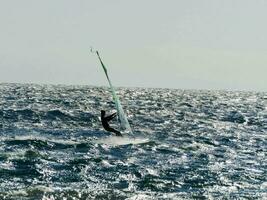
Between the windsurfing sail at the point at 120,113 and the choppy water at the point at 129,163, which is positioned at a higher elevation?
the windsurfing sail at the point at 120,113

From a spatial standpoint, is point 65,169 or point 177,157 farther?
point 177,157

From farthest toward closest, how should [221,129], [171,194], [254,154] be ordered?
[221,129] → [254,154] → [171,194]

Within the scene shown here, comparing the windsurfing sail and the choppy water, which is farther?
the windsurfing sail

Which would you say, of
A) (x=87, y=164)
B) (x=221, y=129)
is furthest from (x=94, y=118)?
(x=87, y=164)

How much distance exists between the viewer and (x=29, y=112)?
48.3m

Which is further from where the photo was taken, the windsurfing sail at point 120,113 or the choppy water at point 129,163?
the windsurfing sail at point 120,113

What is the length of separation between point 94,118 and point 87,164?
2440 centimetres

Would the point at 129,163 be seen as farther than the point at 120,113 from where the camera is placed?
No

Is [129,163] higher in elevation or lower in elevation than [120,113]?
lower

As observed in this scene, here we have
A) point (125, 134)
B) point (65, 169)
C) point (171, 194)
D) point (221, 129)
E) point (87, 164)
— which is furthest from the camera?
point (221, 129)

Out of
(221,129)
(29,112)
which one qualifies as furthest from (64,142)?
(29,112)

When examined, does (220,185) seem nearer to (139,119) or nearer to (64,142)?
(64,142)

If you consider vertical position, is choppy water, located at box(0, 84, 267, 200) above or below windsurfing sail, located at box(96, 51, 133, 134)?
below

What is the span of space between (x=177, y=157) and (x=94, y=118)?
872 inches
